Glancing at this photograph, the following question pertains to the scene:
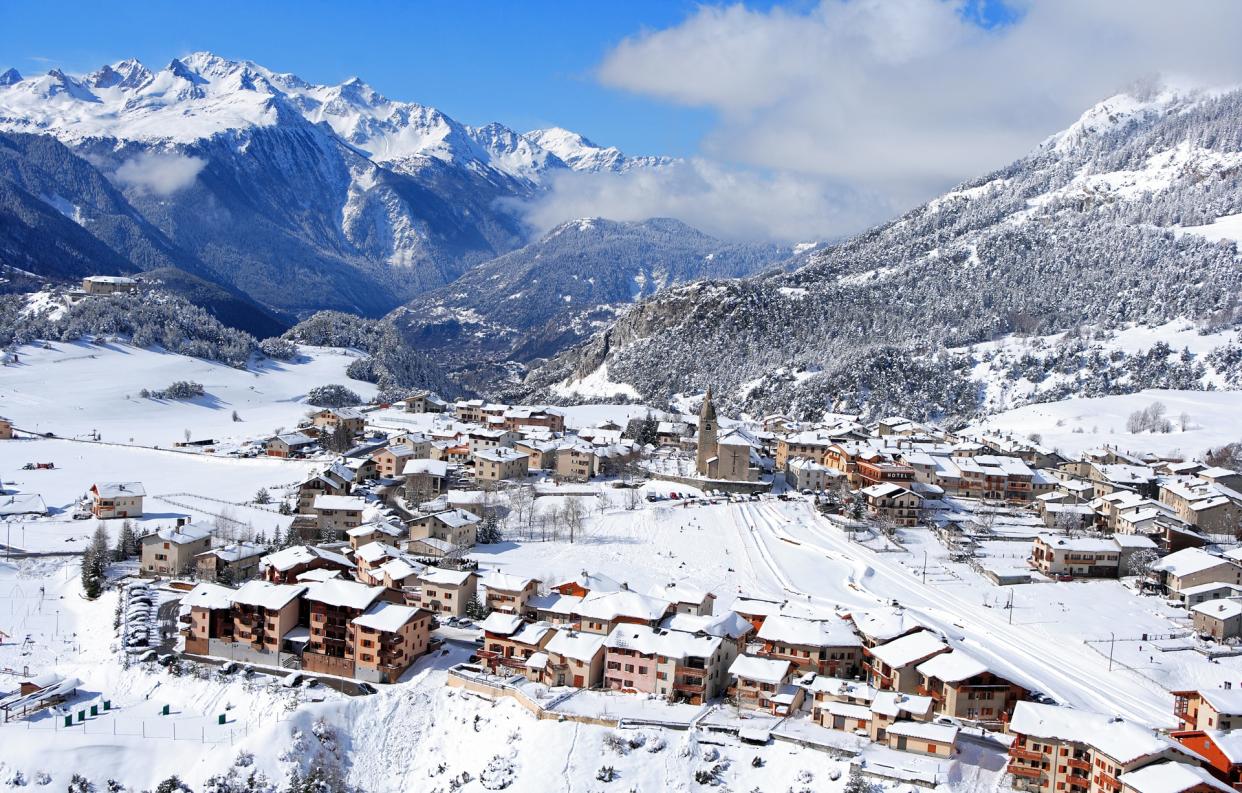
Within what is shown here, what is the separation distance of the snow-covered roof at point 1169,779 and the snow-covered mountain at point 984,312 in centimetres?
9184

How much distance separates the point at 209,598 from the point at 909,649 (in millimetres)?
25343

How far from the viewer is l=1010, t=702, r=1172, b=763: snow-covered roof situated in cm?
2995

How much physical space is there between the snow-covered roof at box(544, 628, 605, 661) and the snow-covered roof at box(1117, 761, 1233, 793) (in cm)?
1669

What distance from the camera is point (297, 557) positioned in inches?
1861

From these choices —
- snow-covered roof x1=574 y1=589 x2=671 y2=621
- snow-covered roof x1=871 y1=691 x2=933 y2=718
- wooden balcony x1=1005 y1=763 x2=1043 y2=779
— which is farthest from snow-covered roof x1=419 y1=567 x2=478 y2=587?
wooden balcony x1=1005 y1=763 x2=1043 y2=779

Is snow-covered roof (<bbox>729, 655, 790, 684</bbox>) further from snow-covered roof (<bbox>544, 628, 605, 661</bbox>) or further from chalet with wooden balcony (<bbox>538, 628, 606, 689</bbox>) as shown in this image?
snow-covered roof (<bbox>544, 628, 605, 661</bbox>)

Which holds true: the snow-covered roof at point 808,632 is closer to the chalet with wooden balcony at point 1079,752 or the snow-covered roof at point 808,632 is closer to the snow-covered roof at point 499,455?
the chalet with wooden balcony at point 1079,752

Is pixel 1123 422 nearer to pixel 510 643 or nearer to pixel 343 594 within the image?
pixel 510 643

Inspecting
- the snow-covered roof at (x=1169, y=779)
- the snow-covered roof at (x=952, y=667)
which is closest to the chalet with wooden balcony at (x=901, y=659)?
the snow-covered roof at (x=952, y=667)

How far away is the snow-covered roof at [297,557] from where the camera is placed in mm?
46562

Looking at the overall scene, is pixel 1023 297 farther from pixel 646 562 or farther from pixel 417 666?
pixel 417 666

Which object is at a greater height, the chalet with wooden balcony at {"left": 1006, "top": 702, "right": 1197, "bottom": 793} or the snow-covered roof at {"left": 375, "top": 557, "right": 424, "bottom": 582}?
the snow-covered roof at {"left": 375, "top": 557, "right": 424, "bottom": 582}

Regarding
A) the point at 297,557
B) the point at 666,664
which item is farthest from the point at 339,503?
the point at 666,664

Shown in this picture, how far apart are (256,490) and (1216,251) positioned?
441 feet
